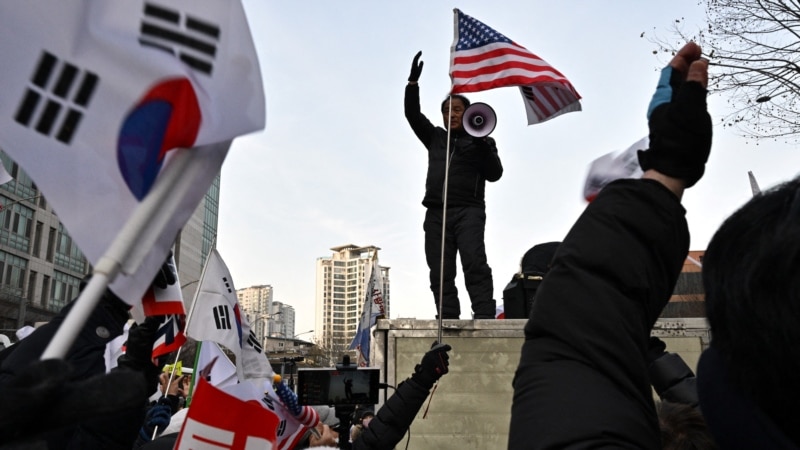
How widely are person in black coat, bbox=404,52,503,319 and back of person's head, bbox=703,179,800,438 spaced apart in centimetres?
602

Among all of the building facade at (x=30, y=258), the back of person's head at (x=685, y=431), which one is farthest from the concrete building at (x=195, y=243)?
the back of person's head at (x=685, y=431)

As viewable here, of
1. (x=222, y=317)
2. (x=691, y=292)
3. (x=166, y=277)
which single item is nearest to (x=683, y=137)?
(x=166, y=277)

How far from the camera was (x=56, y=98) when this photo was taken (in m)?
1.36

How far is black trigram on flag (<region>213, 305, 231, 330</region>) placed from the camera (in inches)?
202

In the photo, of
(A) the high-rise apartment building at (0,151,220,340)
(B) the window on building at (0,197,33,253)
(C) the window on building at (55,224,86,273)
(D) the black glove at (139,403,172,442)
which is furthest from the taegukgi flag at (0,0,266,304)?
(C) the window on building at (55,224,86,273)

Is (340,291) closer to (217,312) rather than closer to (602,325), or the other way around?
(217,312)

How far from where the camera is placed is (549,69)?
242 inches

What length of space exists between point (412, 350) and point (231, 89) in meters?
5.60

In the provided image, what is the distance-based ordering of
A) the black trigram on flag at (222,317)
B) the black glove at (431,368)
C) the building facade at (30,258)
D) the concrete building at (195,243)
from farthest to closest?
the concrete building at (195,243) < the building facade at (30,258) < the black trigram on flag at (222,317) < the black glove at (431,368)

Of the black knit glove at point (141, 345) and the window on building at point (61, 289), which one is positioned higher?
the window on building at point (61, 289)

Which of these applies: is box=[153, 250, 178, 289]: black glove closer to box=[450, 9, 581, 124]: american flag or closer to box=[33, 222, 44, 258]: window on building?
box=[450, 9, 581, 124]: american flag

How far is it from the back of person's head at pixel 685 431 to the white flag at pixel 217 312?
3.75 m

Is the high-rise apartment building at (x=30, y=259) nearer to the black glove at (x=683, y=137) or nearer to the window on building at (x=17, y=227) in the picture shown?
the window on building at (x=17, y=227)

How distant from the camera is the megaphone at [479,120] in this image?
21.0ft
